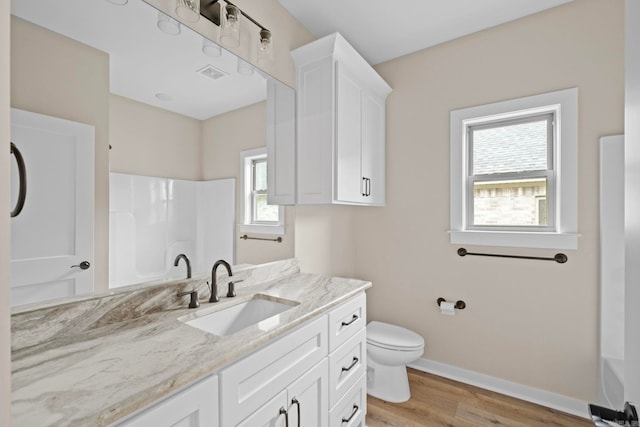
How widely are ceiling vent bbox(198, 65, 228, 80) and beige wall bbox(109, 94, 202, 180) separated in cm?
25

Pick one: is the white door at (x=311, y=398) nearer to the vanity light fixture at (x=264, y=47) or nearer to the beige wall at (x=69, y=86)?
the beige wall at (x=69, y=86)

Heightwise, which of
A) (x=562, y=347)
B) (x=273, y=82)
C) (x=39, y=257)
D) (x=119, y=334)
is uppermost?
(x=273, y=82)

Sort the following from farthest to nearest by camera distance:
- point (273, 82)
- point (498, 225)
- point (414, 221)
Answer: point (414, 221)
point (498, 225)
point (273, 82)

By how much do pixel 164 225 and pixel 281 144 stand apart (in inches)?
35.8

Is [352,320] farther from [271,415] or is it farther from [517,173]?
[517,173]

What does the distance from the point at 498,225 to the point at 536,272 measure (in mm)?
385

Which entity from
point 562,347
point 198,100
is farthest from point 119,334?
point 562,347

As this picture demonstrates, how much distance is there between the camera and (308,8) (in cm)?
189

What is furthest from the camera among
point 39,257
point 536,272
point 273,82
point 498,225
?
point 498,225

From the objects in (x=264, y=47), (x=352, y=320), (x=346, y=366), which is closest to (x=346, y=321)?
(x=352, y=320)

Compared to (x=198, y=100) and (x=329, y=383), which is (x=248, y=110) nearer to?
(x=198, y=100)

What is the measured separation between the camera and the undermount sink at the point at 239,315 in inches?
47.7

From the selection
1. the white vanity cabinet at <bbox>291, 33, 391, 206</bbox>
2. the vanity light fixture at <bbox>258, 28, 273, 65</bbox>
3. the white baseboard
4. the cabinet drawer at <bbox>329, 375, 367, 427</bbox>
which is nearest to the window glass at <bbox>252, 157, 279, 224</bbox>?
the white vanity cabinet at <bbox>291, 33, 391, 206</bbox>

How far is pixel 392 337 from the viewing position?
208 centimetres
